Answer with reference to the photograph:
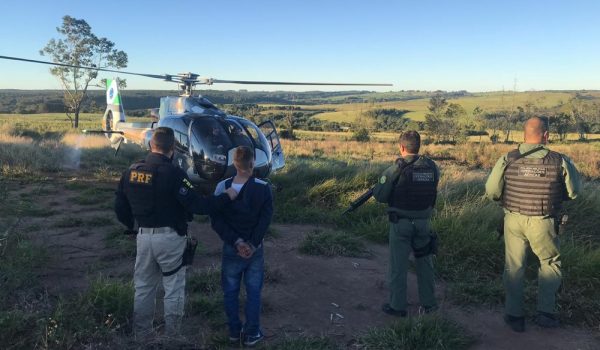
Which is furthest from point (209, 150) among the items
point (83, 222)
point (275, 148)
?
point (83, 222)

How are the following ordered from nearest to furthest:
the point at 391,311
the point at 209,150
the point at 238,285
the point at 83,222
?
the point at 238,285, the point at 391,311, the point at 83,222, the point at 209,150

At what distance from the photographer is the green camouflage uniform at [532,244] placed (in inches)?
162

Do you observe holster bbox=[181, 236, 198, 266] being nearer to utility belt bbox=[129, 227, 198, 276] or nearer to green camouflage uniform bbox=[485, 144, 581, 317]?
utility belt bbox=[129, 227, 198, 276]

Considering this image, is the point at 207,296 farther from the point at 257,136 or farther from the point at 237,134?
the point at 257,136

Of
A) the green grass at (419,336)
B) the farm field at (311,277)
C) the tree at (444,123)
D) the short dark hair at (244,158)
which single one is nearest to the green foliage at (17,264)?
the farm field at (311,277)

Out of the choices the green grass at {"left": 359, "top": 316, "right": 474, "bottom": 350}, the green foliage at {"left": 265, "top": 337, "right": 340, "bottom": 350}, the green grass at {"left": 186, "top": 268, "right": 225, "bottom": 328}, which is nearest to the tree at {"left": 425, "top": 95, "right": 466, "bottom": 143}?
the green grass at {"left": 186, "top": 268, "right": 225, "bottom": 328}

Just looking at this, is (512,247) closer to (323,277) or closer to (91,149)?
(323,277)

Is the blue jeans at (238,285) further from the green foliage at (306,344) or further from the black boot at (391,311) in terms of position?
the black boot at (391,311)

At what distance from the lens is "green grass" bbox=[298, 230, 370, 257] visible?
6.56 metres

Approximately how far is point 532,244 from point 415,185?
120 centimetres

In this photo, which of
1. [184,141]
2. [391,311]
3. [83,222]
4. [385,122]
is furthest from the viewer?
[385,122]

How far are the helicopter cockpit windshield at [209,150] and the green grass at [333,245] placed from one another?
2549 mm

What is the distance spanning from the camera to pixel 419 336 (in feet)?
12.2

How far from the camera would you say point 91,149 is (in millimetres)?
18578
